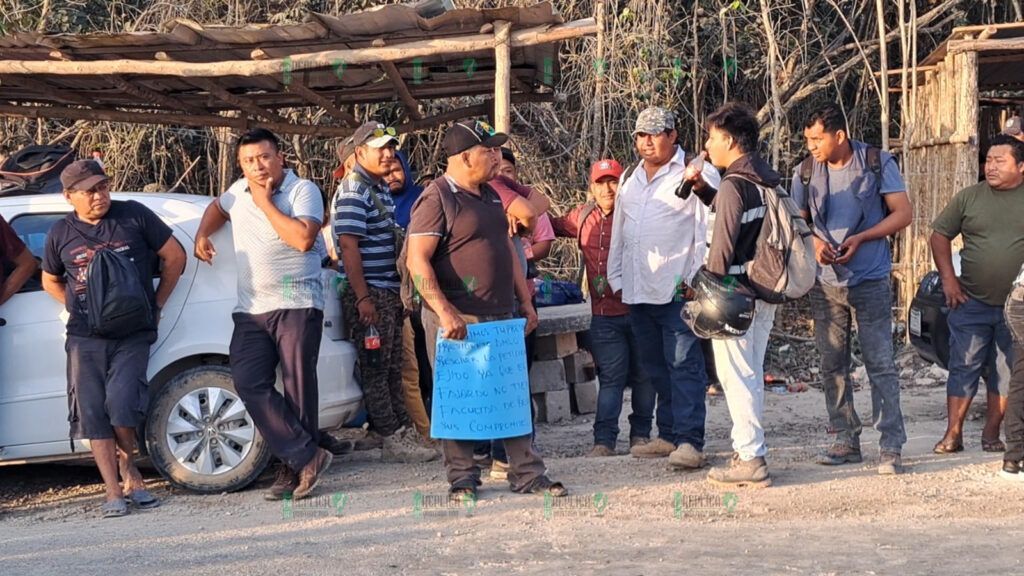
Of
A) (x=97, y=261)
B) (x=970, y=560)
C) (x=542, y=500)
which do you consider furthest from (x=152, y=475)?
(x=970, y=560)

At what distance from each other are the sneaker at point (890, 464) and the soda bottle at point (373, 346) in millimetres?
2797

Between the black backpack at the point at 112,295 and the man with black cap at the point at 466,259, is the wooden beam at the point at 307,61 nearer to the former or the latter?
the man with black cap at the point at 466,259

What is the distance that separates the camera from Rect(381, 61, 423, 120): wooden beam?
25.4 ft

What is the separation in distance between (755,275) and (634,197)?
1049mm

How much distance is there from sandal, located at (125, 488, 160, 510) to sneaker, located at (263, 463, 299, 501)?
58cm

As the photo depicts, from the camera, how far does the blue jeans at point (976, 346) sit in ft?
21.7

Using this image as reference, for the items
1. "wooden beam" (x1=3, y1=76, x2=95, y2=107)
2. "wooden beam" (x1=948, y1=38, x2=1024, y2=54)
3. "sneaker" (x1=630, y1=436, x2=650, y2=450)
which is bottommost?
"sneaker" (x1=630, y1=436, x2=650, y2=450)

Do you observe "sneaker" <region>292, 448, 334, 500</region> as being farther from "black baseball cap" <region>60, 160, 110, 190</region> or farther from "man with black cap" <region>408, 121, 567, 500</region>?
"black baseball cap" <region>60, 160, 110, 190</region>

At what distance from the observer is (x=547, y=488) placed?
5645 millimetres

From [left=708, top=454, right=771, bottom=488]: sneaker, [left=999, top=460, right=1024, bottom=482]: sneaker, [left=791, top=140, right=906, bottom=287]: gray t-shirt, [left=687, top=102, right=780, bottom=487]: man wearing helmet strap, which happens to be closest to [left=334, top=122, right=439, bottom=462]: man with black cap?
[left=687, top=102, right=780, bottom=487]: man wearing helmet strap

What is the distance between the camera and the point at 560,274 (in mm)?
11211

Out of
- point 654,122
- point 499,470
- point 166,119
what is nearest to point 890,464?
point 499,470

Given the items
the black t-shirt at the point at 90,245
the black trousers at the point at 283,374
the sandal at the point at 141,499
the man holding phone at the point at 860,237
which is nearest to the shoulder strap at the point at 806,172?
the man holding phone at the point at 860,237

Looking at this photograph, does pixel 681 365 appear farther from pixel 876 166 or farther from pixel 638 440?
pixel 876 166
